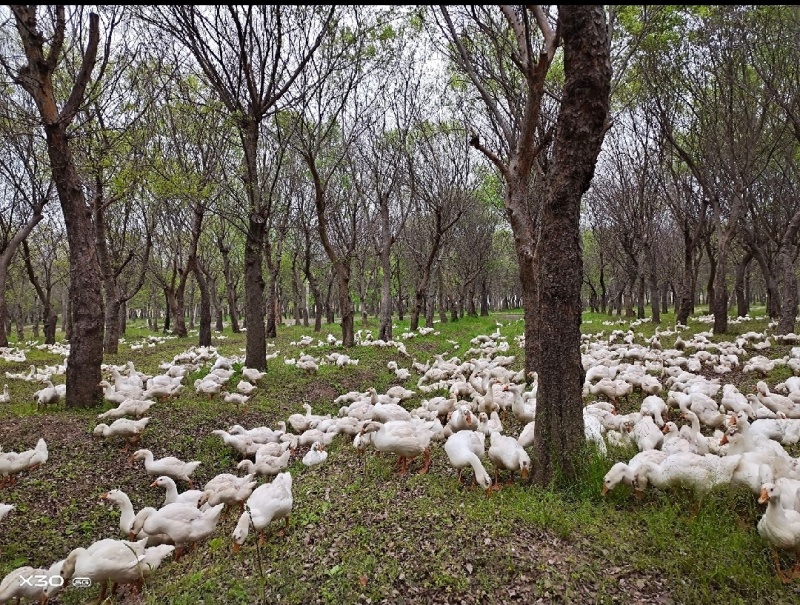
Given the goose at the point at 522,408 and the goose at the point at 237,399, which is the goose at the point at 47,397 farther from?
the goose at the point at 522,408

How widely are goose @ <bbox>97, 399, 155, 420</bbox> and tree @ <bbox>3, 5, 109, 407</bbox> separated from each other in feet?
4.67

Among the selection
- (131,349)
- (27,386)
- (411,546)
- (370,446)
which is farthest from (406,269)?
(411,546)

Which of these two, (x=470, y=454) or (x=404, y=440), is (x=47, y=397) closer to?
(x=404, y=440)

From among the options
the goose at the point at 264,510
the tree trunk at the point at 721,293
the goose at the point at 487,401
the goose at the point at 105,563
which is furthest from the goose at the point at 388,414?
the tree trunk at the point at 721,293

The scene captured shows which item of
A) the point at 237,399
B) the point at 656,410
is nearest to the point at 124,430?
the point at 237,399

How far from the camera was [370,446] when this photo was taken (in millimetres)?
7617

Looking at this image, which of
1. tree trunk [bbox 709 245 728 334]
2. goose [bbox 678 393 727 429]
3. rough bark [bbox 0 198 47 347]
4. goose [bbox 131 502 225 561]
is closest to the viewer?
goose [bbox 131 502 225 561]

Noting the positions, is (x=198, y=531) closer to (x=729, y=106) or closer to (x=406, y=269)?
(x=729, y=106)

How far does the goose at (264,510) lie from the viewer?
5.04 m

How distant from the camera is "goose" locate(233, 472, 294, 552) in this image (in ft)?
16.5

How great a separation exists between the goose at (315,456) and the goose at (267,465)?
1.61 ft

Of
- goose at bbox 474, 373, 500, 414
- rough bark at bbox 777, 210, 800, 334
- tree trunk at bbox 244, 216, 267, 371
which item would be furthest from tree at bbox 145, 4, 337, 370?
rough bark at bbox 777, 210, 800, 334

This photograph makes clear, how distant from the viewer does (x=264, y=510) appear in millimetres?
5180

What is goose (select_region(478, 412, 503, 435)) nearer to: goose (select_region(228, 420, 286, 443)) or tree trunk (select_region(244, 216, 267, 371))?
goose (select_region(228, 420, 286, 443))
